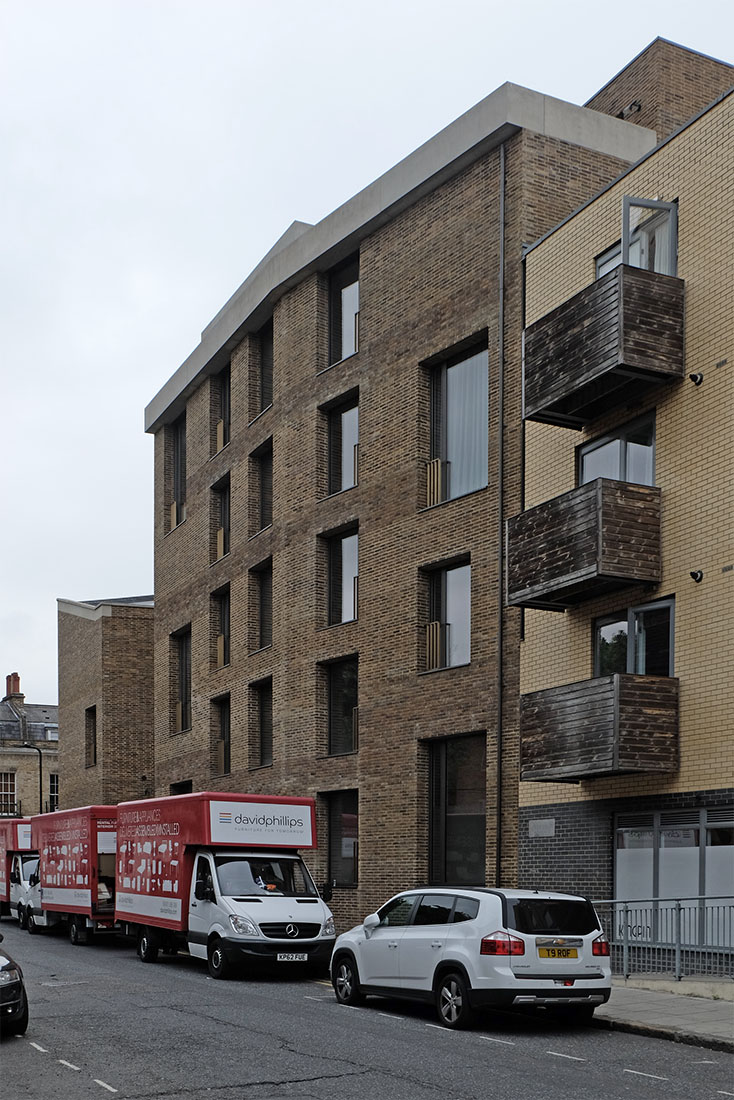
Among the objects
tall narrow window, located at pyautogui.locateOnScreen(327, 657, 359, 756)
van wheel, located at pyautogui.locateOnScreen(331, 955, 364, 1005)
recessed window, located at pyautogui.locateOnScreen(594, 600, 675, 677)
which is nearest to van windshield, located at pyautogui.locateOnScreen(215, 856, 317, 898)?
van wheel, located at pyautogui.locateOnScreen(331, 955, 364, 1005)

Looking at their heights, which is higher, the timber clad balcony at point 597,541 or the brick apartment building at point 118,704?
the timber clad balcony at point 597,541

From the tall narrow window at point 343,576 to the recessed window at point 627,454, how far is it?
28.9ft

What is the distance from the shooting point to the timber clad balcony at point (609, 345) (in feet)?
64.4

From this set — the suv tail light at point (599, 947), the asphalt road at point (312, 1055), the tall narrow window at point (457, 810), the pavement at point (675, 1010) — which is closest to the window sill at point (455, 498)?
the tall narrow window at point (457, 810)

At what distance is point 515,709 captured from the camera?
2378 cm

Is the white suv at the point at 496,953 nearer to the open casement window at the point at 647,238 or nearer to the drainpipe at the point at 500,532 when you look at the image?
the drainpipe at the point at 500,532

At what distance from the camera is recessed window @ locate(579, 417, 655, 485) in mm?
20734

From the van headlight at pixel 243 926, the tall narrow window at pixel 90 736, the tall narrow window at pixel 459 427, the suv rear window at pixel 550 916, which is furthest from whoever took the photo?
the tall narrow window at pixel 90 736

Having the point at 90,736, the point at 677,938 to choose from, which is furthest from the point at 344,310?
the point at 90,736

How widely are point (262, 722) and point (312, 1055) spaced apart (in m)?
22.2

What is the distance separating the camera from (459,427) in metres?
26.6

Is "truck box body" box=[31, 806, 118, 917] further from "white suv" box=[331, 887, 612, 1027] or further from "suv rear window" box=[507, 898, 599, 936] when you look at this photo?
"suv rear window" box=[507, 898, 599, 936]

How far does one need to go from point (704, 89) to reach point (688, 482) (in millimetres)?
12336

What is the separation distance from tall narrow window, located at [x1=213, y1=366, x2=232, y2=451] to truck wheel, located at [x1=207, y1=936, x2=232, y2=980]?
63.0ft
